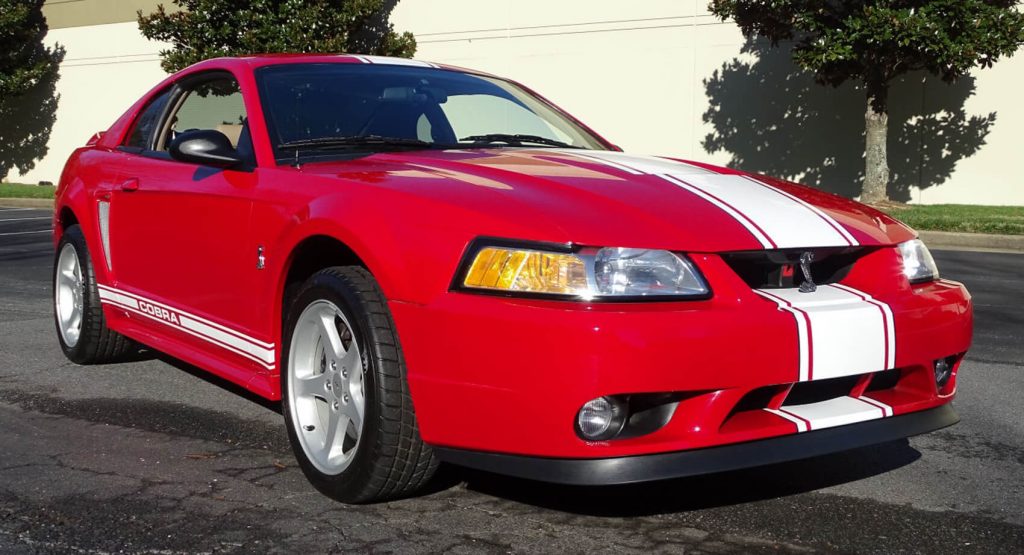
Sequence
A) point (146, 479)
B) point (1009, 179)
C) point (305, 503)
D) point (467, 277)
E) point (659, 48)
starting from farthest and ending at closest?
point (659, 48) → point (1009, 179) → point (146, 479) → point (305, 503) → point (467, 277)

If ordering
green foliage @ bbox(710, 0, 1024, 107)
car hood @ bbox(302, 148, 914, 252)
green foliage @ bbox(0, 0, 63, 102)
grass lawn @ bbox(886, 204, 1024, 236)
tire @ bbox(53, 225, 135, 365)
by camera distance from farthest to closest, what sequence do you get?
green foliage @ bbox(0, 0, 63, 102), green foliage @ bbox(710, 0, 1024, 107), grass lawn @ bbox(886, 204, 1024, 236), tire @ bbox(53, 225, 135, 365), car hood @ bbox(302, 148, 914, 252)

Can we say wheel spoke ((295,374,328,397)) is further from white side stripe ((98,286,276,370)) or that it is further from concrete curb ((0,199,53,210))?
concrete curb ((0,199,53,210))

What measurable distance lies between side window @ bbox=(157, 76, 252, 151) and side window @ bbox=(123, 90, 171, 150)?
4.1 inches

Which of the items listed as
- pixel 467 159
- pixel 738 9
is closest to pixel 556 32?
pixel 738 9

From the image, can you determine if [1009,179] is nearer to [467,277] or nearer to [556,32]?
[556,32]

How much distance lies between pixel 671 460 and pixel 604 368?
0.34m

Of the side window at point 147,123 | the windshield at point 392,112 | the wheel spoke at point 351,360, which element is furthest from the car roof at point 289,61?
the wheel spoke at point 351,360

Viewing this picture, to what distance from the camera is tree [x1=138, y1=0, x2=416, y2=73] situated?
21656 millimetres

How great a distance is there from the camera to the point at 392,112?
180 inches

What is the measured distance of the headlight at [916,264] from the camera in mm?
3631

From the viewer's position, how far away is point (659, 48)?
21047mm

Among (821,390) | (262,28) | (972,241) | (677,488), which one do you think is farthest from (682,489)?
(262,28)

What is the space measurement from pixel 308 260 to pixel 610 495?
1.24 metres

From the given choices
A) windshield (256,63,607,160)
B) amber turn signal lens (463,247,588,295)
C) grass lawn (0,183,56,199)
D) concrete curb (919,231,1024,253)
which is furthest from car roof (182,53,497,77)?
grass lawn (0,183,56,199)
